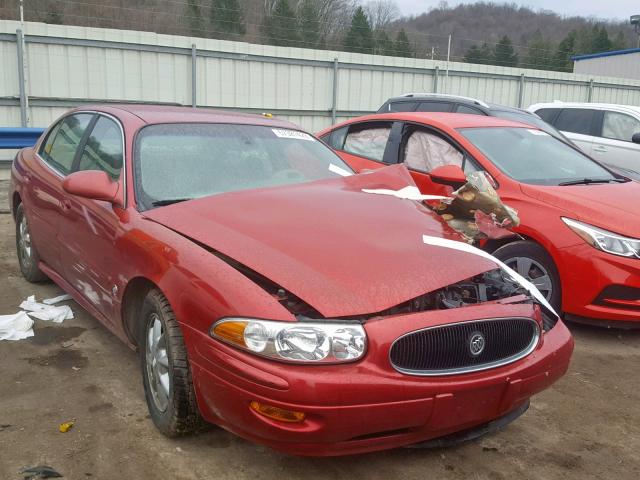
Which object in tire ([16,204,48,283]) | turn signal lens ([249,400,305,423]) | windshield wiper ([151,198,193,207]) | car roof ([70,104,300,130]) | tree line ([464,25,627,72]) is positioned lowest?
tire ([16,204,48,283])

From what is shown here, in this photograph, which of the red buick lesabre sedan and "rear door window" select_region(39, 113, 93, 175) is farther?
"rear door window" select_region(39, 113, 93, 175)

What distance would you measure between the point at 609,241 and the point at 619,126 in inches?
209

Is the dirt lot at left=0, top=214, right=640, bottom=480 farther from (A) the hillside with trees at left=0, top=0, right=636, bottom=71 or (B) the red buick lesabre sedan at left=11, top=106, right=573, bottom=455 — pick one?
(A) the hillside with trees at left=0, top=0, right=636, bottom=71

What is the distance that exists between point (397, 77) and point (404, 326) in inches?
541

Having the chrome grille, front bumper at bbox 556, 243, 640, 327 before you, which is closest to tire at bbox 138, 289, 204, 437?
the chrome grille

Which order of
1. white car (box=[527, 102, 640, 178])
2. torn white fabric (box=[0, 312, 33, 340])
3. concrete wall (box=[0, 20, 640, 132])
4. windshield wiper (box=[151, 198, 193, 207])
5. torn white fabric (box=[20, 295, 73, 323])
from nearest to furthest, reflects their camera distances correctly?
windshield wiper (box=[151, 198, 193, 207]) < torn white fabric (box=[0, 312, 33, 340]) < torn white fabric (box=[20, 295, 73, 323]) < white car (box=[527, 102, 640, 178]) < concrete wall (box=[0, 20, 640, 132])

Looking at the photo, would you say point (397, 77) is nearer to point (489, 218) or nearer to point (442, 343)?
point (489, 218)

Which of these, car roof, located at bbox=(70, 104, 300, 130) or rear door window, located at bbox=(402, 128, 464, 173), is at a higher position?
car roof, located at bbox=(70, 104, 300, 130)

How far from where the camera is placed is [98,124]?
4.05m

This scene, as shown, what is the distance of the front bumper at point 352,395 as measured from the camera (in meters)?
2.18

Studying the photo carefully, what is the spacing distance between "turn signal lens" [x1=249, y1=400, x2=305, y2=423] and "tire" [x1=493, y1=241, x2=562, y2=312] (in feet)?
8.76

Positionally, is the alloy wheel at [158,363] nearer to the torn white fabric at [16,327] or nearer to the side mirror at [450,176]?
the torn white fabric at [16,327]

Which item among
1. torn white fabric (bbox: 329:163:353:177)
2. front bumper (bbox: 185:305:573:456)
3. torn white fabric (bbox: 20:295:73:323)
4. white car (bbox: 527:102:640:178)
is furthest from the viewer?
white car (bbox: 527:102:640:178)

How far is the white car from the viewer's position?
8398 mm
